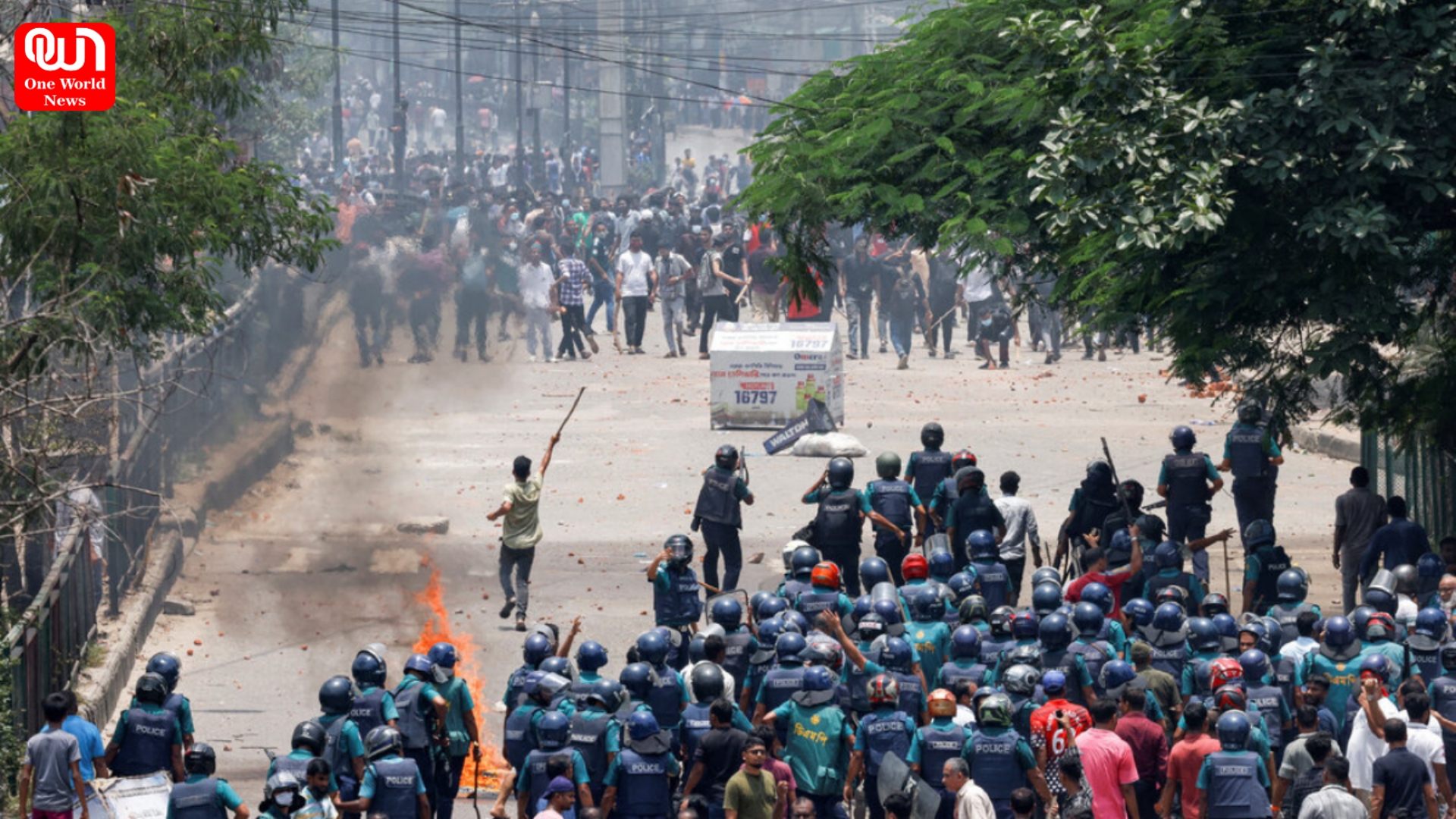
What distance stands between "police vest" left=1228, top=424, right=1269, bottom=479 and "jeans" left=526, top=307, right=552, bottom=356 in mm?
14316

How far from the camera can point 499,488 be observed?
21031 millimetres

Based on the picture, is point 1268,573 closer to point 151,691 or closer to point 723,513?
point 723,513

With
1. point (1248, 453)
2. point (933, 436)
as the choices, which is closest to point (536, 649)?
point (933, 436)

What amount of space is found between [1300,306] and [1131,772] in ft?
13.8

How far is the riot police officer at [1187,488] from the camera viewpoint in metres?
15.1

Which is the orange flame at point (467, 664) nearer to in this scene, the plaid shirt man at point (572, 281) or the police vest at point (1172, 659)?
the police vest at point (1172, 659)

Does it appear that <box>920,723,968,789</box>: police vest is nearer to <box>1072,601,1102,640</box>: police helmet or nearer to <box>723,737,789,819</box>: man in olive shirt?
<box>723,737,789,819</box>: man in olive shirt

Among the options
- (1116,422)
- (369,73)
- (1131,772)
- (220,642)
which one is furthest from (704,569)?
(369,73)

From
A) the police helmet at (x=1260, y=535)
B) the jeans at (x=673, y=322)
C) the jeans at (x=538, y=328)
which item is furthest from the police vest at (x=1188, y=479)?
the jeans at (x=538, y=328)

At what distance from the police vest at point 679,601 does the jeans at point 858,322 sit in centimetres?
1463

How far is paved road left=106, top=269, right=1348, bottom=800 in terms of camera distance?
50.7 ft

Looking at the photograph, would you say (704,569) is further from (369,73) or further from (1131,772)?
(369,73)

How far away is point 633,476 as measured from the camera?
2106cm

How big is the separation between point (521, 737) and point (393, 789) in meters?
0.82
